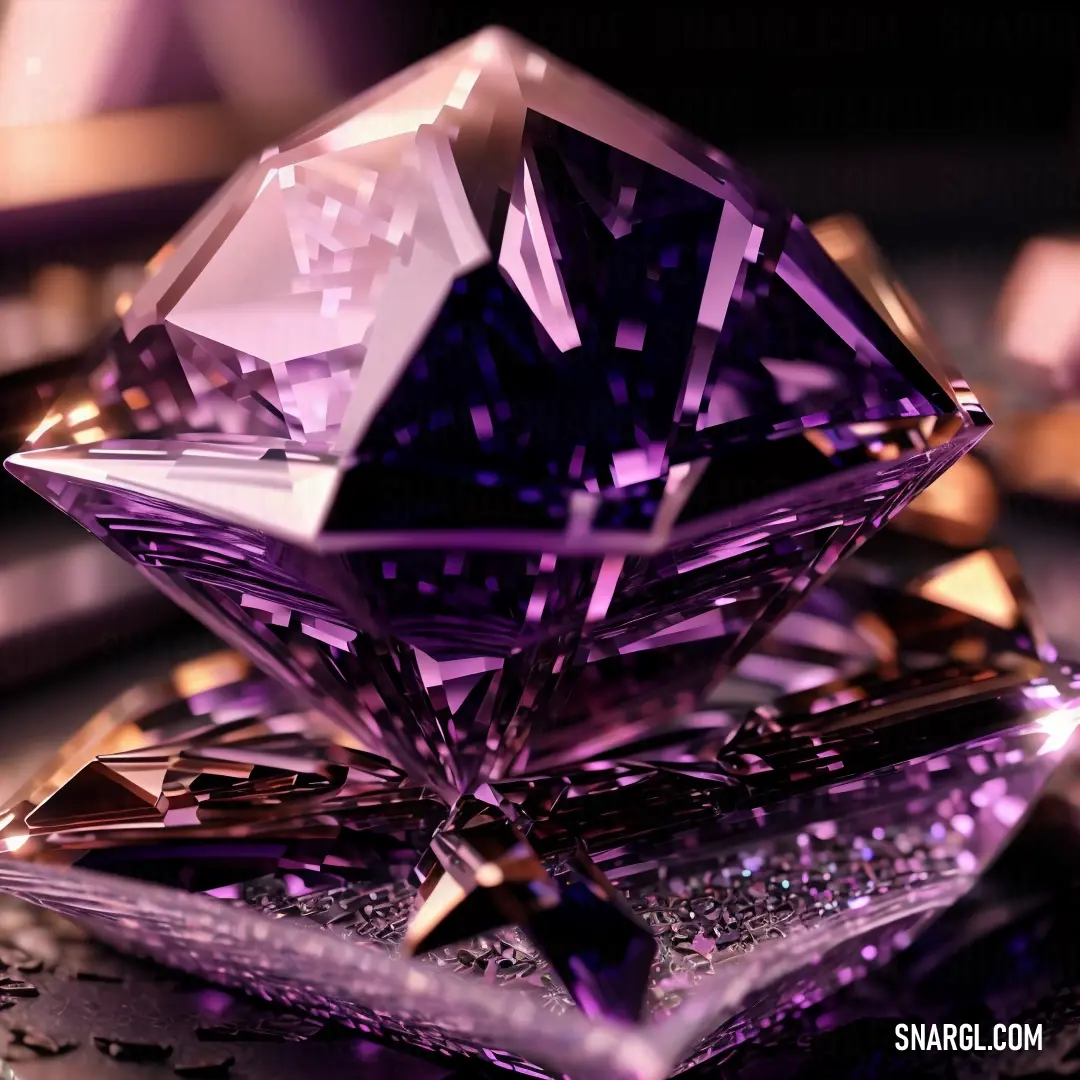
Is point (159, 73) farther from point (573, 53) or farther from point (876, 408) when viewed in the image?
point (876, 408)

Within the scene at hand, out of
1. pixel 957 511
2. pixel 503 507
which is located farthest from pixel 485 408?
pixel 957 511

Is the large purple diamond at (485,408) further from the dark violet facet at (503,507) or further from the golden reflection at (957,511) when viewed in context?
the golden reflection at (957,511)

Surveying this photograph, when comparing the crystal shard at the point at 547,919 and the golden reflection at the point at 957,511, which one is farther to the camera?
the golden reflection at the point at 957,511

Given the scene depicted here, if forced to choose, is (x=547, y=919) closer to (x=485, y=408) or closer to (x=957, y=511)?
(x=485, y=408)

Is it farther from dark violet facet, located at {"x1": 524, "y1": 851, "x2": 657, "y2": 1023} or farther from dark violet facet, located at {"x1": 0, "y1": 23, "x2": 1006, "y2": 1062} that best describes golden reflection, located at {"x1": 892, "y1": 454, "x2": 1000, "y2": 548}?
dark violet facet, located at {"x1": 524, "y1": 851, "x2": 657, "y2": 1023}

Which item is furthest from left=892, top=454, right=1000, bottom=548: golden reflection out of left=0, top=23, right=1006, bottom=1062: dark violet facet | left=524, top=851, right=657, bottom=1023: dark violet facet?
left=524, top=851, right=657, bottom=1023: dark violet facet

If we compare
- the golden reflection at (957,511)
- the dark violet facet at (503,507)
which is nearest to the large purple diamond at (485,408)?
the dark violet facet at (503,507)

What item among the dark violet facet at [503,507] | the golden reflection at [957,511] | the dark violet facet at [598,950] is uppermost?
the golden reflection at [957,511]

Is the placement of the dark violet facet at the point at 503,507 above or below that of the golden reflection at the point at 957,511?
below
